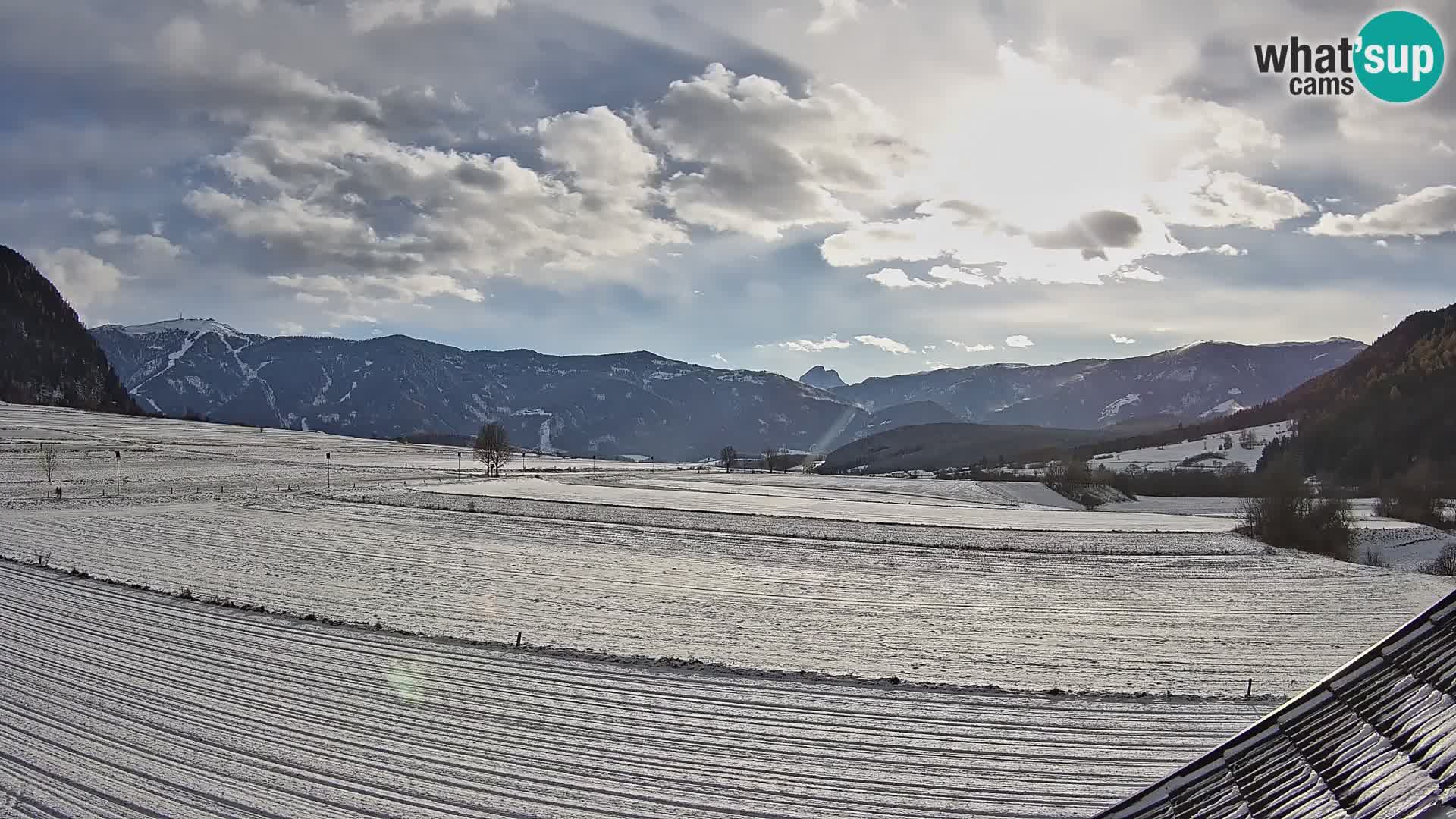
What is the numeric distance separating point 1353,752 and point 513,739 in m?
12.7

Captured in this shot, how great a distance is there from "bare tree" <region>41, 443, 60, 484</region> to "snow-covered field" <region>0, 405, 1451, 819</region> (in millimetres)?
21077

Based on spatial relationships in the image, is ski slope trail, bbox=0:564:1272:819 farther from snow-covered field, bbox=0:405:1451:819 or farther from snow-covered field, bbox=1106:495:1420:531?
snow-covered field, bbox=1106:495:1420:531

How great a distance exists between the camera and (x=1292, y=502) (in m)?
52.9

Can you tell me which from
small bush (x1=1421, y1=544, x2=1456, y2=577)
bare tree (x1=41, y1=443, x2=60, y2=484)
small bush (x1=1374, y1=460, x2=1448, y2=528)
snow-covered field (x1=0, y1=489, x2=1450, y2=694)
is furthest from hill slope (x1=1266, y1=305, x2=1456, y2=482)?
bare tree (x1=41, y1=443, x2=60, y2=484)

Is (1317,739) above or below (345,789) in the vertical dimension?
above

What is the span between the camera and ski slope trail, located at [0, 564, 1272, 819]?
1156 centimetres

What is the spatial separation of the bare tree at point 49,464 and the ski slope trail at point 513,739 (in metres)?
58.5

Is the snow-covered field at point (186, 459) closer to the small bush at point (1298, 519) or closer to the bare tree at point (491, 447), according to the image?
the bare tree at point (491, 447)

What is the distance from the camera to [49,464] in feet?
215

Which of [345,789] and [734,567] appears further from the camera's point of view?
[734,567]

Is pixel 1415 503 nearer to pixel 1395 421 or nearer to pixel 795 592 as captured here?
A: pixel 1395 421

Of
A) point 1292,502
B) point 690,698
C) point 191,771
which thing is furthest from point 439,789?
point 1292,502

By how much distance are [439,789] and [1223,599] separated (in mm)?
30518

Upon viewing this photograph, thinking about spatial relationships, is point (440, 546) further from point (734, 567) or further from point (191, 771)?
point (191, 771)
